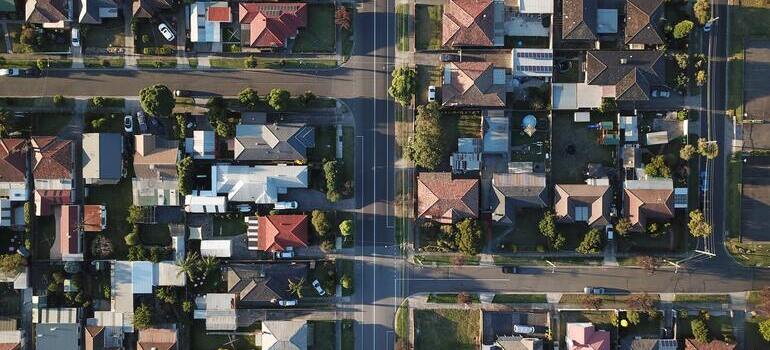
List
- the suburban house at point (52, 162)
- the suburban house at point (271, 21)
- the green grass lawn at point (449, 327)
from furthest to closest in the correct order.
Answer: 1. the green grass lawn at point (449, 327)
2. the suburban house at point (52, 162)
3. the suburban house at point (271, 21)

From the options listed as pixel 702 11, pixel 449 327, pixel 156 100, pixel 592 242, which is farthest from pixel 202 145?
pixel 702 11

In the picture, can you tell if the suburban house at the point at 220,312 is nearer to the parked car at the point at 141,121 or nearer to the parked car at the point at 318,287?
the parked car at the point at 318,287

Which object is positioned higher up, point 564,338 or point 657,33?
point 657,33

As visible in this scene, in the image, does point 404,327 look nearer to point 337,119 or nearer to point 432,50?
point 337,119

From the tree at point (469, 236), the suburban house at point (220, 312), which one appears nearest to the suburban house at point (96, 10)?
the suburban house at point (220, 312)

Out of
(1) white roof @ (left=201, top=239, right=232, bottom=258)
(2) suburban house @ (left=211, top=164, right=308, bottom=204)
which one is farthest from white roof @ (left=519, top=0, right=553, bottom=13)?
(1) white roof @ (left=201, top=239, right=232, bottom=258)

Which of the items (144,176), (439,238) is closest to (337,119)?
(439,238)

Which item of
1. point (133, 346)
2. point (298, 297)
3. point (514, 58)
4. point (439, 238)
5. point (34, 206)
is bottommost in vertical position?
point (133, 346)
